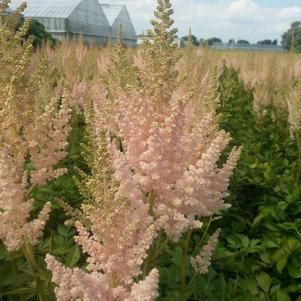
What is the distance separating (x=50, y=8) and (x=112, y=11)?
33.8ft

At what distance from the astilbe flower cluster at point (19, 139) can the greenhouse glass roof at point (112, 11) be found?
38.8 m

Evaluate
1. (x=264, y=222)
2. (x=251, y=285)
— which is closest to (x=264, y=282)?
(x=251, y=285)

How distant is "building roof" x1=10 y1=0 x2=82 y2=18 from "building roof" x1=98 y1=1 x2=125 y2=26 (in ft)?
23.0

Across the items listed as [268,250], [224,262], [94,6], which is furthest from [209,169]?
[94,6]

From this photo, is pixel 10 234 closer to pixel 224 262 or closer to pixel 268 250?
pixel 224 262

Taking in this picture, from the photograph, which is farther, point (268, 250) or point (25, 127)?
point (268, 250)

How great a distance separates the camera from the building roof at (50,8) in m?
31.5

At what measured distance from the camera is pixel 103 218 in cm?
166

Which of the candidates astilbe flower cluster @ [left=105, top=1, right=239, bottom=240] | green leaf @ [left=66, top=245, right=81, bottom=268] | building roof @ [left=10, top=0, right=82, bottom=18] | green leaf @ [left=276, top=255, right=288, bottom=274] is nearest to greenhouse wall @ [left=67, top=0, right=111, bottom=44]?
building roof @ [left=10, top=0, right=82, bottom=18]

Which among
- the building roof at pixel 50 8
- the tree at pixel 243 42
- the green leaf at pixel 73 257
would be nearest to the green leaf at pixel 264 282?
the green leaf at pixel 73 257

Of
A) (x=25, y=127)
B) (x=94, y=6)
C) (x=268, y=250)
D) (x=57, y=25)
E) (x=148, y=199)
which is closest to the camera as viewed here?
(x=148, y=199)

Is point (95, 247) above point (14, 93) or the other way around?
the other way around

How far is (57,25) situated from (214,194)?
31158 mm

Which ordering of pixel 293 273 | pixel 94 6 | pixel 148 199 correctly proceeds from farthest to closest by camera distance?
pixel 94 6
pixel 293 273
pixel 148 199
